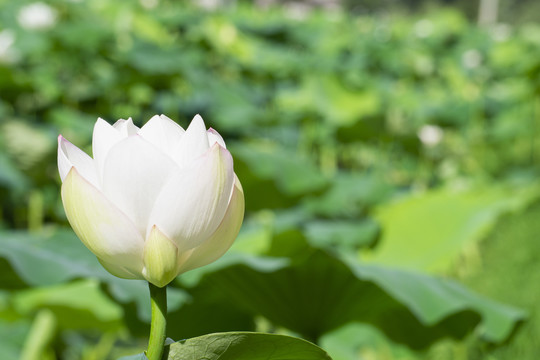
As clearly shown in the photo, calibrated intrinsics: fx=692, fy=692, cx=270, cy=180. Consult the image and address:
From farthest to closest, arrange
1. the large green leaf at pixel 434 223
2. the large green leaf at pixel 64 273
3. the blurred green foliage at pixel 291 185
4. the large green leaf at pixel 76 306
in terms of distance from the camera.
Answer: the large green leaf at pixel 434 223 → the large green leaf at pixel 76 306 → the blurred green foliage at pixel 291 185 → the large green leaf at pixel 64 273

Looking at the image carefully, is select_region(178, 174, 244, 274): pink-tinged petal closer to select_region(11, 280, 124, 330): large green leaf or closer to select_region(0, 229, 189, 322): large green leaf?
select_region(0, 229, 189, 322): large green leaf

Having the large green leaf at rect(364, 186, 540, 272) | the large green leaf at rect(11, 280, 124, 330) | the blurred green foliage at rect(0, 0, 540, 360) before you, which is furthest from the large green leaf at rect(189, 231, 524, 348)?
the large green leaf at rect(364, 186, 540, 272)

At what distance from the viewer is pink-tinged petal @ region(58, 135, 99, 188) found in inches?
14.2

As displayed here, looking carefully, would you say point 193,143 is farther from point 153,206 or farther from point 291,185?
point 291,185

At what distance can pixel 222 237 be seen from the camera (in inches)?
14.4

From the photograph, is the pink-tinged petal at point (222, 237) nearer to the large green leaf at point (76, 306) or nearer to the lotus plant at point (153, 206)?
the lotus plant at point (153, 206)

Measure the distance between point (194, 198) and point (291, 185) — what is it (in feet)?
3.80

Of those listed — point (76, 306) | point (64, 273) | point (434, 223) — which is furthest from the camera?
point (434, 223)

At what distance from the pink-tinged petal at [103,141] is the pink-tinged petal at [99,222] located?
0.02 metres

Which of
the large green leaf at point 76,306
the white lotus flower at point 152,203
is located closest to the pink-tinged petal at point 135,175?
the white lotus flower at point 152,203

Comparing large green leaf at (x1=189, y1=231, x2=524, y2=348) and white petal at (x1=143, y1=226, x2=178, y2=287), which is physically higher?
white petal at (x1=143, y1=226, x2=178, y2=287)

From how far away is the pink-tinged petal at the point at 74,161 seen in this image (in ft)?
1.18

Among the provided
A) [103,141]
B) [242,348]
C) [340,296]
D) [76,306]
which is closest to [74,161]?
[103,141]

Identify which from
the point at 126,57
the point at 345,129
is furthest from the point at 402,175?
the point at 126,57
